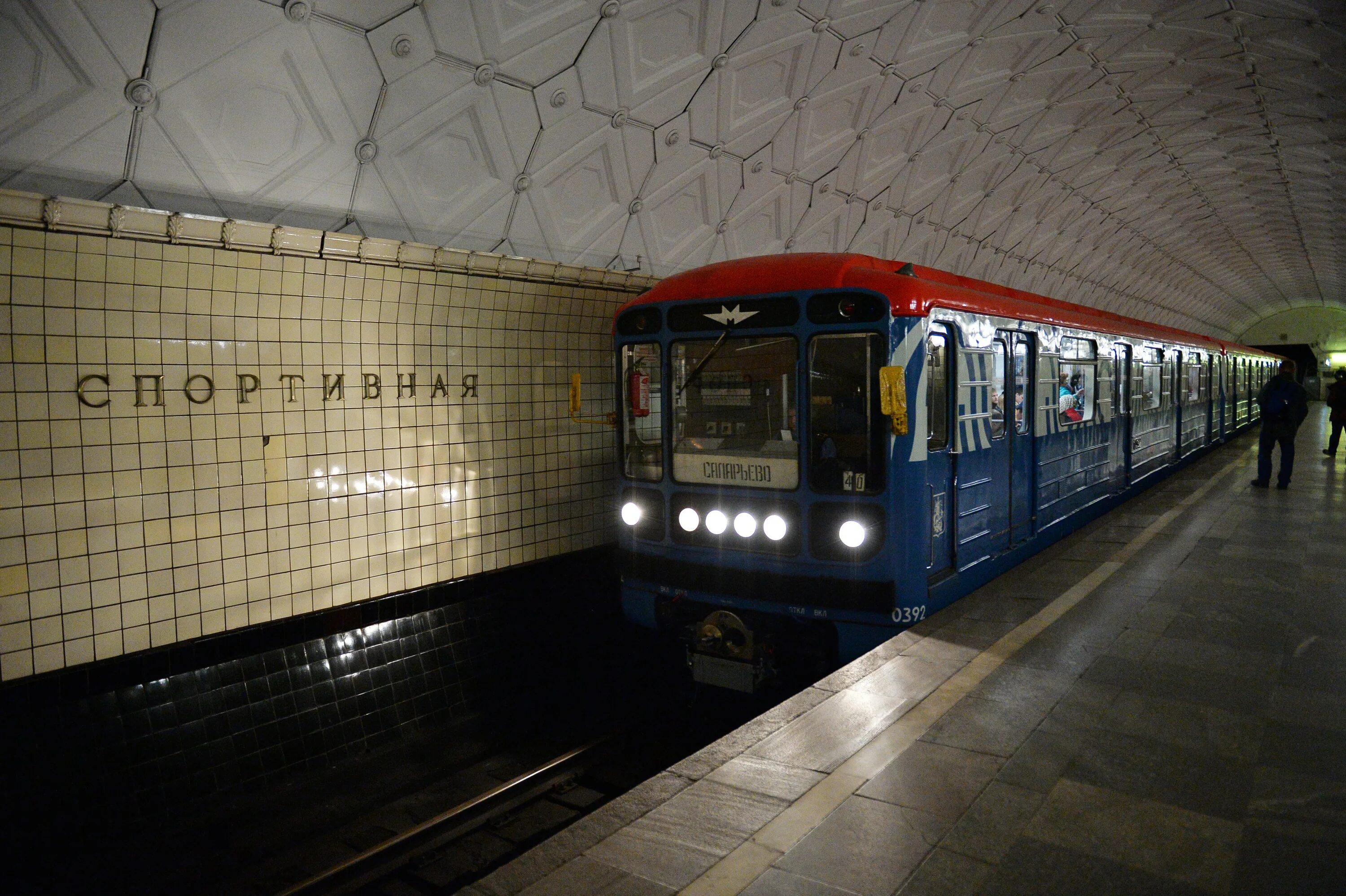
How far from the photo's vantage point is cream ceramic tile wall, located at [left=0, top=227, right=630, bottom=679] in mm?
4434

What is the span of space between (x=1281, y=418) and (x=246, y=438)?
480 inches

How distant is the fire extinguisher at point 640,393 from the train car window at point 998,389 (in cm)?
249

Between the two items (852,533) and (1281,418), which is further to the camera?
(1281,418)

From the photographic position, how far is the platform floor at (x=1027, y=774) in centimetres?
283

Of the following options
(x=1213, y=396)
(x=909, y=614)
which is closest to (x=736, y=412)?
(x=909, y=614)

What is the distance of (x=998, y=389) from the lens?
6180mm

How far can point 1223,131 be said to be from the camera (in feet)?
49.5

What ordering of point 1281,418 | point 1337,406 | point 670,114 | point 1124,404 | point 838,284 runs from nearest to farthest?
point 838,284 < point 670,114 < point 1124,404 < point 1281,418 < point 1337,406

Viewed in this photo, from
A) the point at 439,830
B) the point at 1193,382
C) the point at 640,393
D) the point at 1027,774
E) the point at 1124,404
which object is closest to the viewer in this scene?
the point at 1027,774

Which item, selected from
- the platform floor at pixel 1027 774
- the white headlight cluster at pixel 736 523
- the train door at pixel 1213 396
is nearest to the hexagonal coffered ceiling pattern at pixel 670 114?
the white headlight cluster at pixel 736 523

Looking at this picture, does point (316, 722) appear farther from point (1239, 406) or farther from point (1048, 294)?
point (1239, 406)

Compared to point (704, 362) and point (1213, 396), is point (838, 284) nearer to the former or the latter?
point (704, 362)

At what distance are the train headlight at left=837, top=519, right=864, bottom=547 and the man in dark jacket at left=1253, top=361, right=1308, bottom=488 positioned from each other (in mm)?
8779

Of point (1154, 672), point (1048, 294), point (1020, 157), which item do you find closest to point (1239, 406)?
point (1048, 294)
